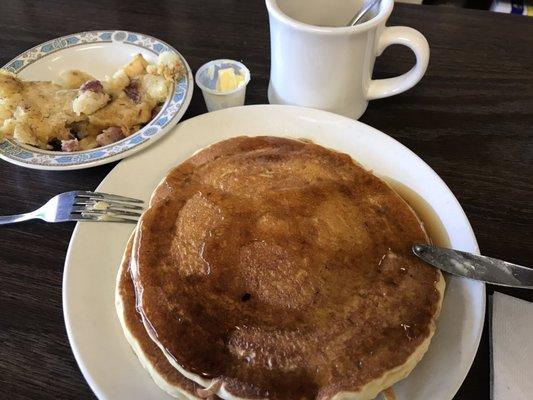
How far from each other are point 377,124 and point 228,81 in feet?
1.30

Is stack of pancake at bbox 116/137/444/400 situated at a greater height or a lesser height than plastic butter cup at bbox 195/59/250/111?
lesser

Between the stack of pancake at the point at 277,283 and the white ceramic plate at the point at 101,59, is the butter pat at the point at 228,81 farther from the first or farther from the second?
the stack of pancake at the point at 277,283

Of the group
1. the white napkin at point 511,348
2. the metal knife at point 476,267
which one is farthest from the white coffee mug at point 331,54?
the white napkin at point 511,348

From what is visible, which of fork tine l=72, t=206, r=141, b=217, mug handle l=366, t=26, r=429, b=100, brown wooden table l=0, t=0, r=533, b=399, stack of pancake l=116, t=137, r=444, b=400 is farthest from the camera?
mug handle l=366, t=26, r=429, b=100

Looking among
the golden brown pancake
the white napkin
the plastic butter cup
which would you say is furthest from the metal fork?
the white napkin

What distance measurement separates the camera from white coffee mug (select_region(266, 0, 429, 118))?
0.99 m

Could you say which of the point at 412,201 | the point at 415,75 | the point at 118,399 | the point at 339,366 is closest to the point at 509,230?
the point at 412,201

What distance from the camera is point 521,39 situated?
56.4 inches

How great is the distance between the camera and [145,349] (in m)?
0.75

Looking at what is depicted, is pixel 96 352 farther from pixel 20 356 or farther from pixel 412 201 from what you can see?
pixel 412 201

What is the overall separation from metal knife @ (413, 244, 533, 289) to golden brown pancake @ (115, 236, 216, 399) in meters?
0.45

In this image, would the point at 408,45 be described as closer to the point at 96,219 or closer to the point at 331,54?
the point at 331,54

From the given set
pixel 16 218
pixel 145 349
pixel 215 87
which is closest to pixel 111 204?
pixel 16 218

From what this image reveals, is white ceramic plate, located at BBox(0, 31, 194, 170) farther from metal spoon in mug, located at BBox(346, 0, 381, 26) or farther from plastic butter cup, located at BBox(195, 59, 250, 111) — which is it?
metal spoon in mug, located at BBox(346, 0, 381, 26)
